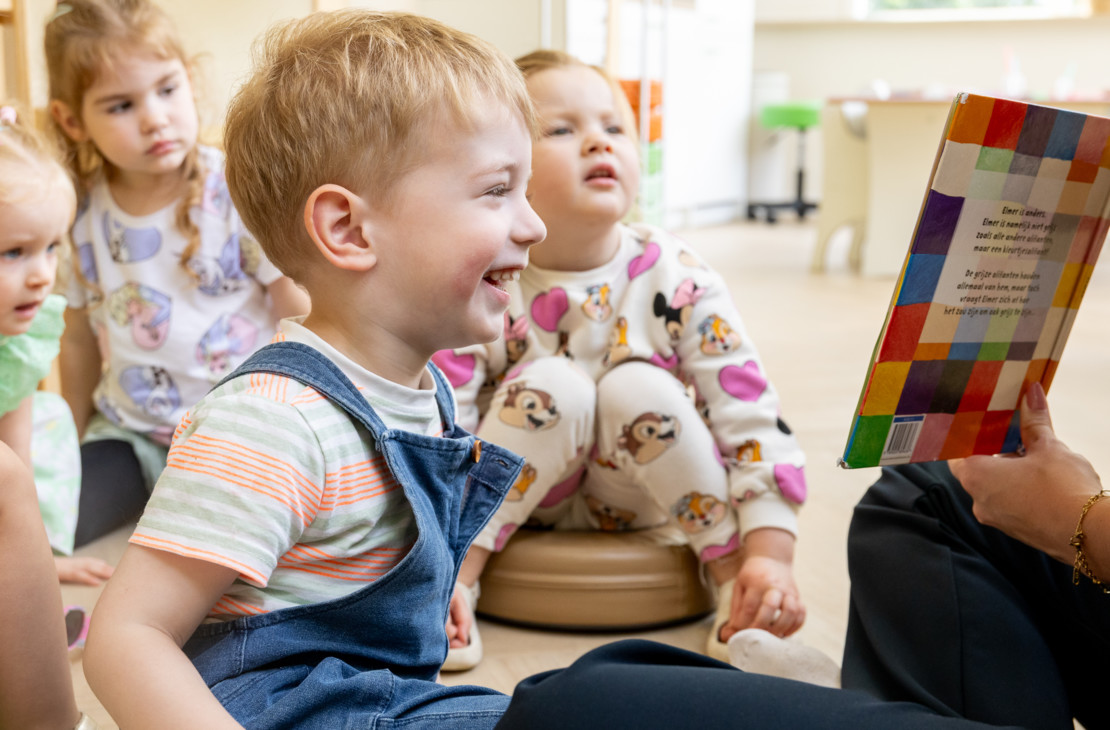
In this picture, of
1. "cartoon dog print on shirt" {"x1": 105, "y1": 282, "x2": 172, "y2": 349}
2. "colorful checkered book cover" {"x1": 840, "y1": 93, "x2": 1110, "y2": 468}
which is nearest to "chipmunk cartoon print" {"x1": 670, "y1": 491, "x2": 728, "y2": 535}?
"colorful checkered book cover" {"x1": 840, "y1": 93, "x2": 1110, "y2": 468}

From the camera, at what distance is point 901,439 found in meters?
0.71

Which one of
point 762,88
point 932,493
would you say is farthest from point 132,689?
point 762,88

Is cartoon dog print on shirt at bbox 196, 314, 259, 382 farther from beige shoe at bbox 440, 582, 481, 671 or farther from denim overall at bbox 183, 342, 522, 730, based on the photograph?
denim overall at bbox 183, 342, 522, 730

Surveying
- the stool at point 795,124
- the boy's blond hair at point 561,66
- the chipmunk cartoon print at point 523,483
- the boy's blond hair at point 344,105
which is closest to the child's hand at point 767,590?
the chipmunk cartoon print at point 523,483

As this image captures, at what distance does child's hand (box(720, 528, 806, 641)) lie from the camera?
1024 millimetres

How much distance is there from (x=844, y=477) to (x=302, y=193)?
3.79ft

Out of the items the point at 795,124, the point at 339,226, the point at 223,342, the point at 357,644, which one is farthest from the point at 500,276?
the point at 795,124

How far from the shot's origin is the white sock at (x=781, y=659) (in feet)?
3.07

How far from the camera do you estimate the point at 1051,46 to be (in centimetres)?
533

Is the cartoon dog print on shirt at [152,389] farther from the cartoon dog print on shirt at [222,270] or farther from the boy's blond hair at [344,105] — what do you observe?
the boy's blond hair at [344,105]

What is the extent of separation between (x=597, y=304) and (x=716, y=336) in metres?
0.14

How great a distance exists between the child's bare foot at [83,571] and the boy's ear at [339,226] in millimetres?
711

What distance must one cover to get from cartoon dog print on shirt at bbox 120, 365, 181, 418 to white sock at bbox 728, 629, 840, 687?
2.81 feet

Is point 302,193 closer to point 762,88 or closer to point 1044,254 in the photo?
point 1044,254
